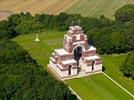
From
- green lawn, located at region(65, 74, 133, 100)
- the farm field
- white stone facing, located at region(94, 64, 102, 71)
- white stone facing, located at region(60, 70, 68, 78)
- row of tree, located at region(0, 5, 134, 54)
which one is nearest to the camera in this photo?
green lawn, located at region(65, 74, 133, 100)

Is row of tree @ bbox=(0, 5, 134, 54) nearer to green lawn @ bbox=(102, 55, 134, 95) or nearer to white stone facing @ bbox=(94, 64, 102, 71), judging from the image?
green lawn @ bbox=(102, 55, 134, 95)

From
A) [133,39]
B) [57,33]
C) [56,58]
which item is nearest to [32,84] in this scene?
[56,58]

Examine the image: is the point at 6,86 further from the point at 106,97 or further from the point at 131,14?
the point at 131,14

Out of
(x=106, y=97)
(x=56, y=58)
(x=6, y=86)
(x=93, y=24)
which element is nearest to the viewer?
(x=6, y=86)

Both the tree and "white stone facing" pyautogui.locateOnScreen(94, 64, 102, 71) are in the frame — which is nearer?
"white stone facing" pyautogui.locateOnScreen(94, 64, 102, 71)

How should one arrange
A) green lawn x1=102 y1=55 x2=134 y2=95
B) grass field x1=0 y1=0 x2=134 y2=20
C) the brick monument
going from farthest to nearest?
grass field x1=0 y1=0 x2=134 y2=20 → the brick monument → green lawn x1=102 y1=55 x2=134 y2=95

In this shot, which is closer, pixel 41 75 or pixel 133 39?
pixel 41 75

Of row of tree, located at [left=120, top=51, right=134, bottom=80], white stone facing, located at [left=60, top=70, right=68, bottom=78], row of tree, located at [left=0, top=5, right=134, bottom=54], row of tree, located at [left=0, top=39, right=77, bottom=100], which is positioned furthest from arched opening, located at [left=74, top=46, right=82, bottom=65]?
row of tree, located at [left=0, top=39, right=77, bottom=100]

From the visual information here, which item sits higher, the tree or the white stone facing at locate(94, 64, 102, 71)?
the tree
